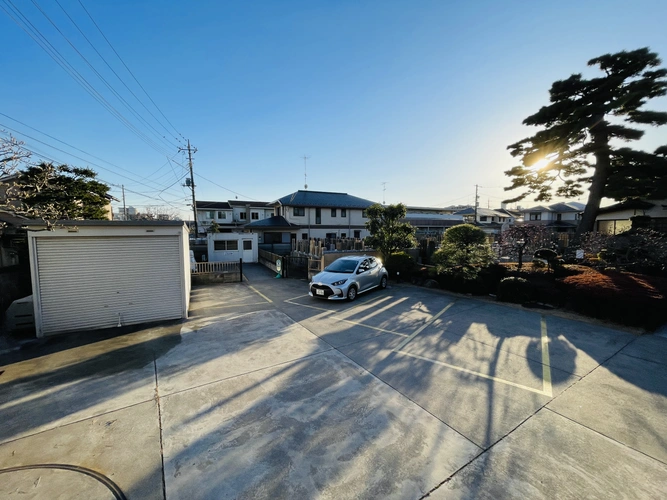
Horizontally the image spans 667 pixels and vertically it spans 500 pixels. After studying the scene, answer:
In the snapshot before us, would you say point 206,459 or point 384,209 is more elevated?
point 384,209

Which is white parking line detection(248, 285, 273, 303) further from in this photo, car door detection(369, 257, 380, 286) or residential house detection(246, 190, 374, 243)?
residential house detection(246, 190, 374, 243)

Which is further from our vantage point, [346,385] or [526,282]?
[526,282]

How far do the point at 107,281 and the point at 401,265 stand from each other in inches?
439

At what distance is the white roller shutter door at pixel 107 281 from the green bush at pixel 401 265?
9.22 m

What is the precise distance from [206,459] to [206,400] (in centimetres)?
120

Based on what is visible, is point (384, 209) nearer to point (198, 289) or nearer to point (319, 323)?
point (319, 323)

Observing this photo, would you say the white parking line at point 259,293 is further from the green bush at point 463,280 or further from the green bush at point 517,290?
the green bush at point 517,290

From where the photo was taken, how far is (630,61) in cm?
1291

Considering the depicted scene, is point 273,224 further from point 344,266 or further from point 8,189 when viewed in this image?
point 8,189

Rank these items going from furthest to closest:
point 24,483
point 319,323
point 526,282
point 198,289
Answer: point 198,289 → point 526,282 → point 319,323 → point 24,483

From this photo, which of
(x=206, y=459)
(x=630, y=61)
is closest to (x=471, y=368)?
(x=206, y=459)

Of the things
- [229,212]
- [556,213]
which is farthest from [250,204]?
[556,213]

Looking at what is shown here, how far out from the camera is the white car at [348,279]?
9586 mm

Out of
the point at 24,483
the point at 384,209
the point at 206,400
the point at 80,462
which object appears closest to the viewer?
the point at 24,483
